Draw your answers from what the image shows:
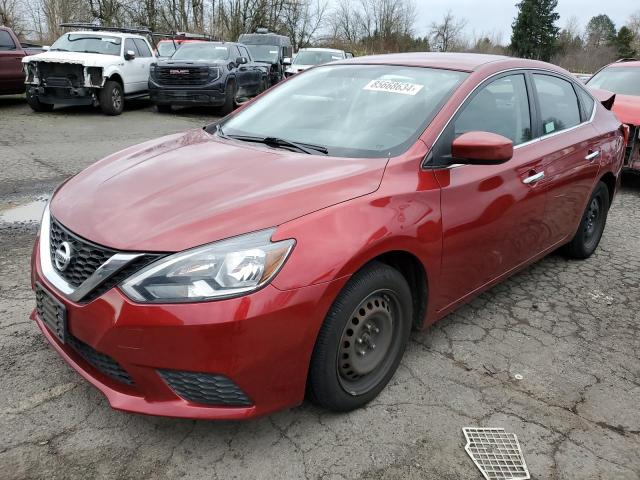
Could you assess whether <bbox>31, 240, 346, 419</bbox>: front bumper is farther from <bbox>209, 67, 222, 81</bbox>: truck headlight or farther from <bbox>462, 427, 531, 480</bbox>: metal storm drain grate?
<bbox>209, 67, 222, 81</bbox>: truck headlight

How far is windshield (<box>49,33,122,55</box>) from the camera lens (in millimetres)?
12180

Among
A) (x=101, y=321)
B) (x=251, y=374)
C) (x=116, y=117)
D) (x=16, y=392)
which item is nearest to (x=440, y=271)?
(x=251, y=374)

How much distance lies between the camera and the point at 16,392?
2580 mm

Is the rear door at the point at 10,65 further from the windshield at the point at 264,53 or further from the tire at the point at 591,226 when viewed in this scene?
the tire at the point at 591,226

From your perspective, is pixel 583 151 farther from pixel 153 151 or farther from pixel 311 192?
pixel 153 151

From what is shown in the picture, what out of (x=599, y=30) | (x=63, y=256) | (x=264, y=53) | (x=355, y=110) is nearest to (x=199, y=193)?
(x=63, y=256)

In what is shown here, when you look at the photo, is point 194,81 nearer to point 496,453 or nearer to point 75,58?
point 75,58

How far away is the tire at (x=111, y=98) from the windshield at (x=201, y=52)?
5.44 feet

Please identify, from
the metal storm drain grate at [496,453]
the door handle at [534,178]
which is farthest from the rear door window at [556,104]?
the metal storm drain grate at [496,453]

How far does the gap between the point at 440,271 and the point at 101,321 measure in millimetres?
1626

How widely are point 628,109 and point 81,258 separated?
718 cm

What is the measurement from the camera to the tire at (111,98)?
11688mm

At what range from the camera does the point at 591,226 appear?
4.64m

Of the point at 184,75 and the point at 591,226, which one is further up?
the point at 184,75
